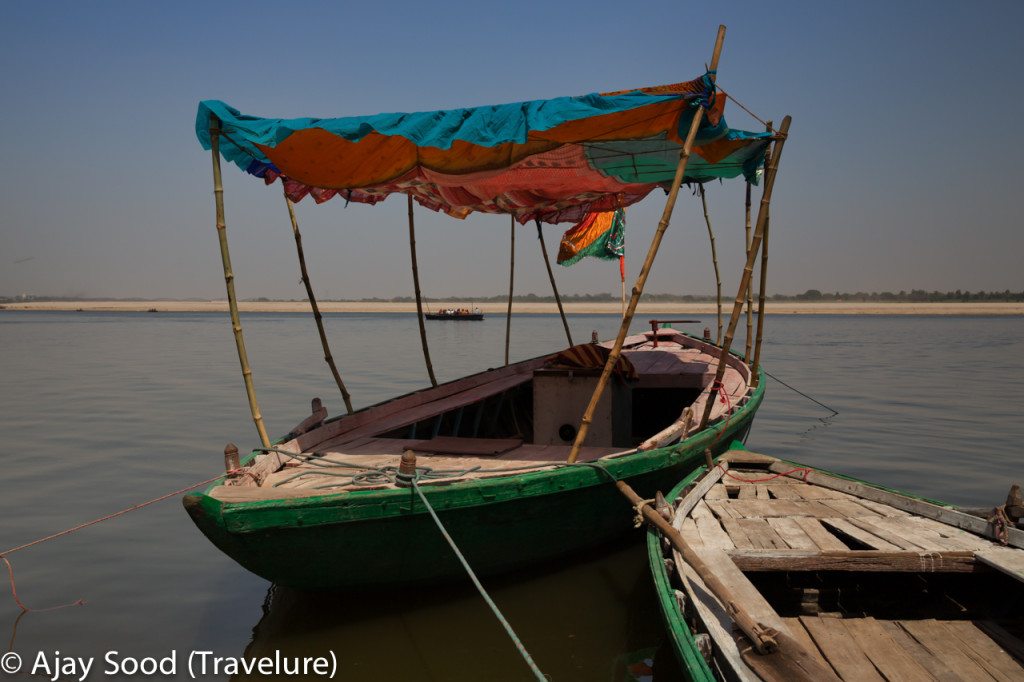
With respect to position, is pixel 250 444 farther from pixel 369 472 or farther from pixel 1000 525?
pixel 1000 525

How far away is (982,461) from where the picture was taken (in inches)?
451

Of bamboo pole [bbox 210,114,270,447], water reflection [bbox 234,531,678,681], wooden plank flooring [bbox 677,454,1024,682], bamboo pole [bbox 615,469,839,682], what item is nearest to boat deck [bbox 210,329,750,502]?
bamboo pole [bbox 210,114,270,447]

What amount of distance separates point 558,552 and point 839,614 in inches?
93.1

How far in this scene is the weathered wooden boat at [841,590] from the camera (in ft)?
12.3

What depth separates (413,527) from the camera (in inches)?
208

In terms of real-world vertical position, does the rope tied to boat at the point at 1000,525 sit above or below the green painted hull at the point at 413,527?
A: above

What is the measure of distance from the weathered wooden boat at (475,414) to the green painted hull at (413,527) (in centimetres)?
1

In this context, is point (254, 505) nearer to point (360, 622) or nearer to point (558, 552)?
point (360, 622)

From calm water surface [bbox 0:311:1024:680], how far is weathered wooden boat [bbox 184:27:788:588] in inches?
19.0

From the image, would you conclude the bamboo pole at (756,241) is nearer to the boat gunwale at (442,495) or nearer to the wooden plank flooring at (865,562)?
the boat gunwale at (442,495)

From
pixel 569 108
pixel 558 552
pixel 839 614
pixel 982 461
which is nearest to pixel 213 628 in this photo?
pixel 558 552

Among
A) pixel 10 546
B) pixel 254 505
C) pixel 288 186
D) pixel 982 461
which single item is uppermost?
pixel 288 186

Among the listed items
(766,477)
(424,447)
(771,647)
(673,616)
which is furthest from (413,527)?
(766,477)

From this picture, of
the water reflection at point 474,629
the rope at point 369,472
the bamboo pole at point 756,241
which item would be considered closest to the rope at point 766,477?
the bamboo pole at point 756,241
